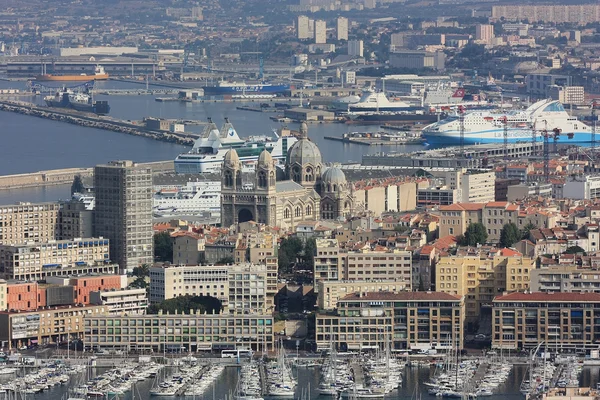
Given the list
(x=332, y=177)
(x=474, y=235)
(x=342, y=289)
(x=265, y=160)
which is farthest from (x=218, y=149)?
(x=342, y=289)

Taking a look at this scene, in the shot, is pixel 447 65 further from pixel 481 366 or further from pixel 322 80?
pixel 481 366

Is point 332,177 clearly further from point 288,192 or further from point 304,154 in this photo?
point 288,192

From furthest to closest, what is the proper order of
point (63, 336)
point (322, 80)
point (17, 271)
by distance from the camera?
1. point (322, 80)
2. point (17, 271)
3. point (63, 336)

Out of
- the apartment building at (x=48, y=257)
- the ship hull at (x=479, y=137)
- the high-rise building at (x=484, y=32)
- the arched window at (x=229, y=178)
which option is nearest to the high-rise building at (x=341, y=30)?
the high-rise building at (x=484, y=32)

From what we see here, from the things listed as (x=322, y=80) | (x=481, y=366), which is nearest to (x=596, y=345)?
(x=481, y=366)

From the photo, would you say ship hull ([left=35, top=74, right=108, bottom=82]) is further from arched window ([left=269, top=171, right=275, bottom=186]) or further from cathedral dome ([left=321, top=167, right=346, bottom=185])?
arched window ([left=269, top=171, right=275, bottom=186])

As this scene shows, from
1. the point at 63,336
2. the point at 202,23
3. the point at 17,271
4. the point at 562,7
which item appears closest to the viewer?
the point at 63,336
